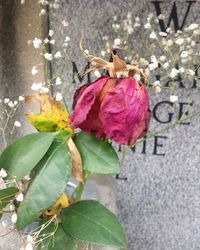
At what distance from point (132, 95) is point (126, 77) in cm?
3

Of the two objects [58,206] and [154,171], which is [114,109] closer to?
[58,206]

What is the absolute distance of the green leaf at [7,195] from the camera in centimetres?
51

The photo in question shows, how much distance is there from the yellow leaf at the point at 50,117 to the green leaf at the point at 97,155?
0.13 feet

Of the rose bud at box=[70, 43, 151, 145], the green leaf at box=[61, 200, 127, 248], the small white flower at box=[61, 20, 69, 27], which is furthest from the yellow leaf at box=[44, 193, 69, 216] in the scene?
the small white flower at box=[61, 20, 69, 27]

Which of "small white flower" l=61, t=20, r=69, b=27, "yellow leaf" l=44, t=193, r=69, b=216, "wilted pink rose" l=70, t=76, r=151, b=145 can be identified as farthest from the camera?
"small white flower" l=61, t=20, r=69, b=27

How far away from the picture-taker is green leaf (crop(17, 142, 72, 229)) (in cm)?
49

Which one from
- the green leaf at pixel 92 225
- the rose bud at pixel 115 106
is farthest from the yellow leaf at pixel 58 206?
the rose bud at pixel 115 106

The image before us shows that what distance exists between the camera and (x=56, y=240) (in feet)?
1.74

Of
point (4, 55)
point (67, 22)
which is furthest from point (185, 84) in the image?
point (4, 55)

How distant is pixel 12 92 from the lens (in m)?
0.90

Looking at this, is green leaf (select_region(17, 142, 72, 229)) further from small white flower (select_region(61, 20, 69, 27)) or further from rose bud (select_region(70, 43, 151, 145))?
small white flower (select_region(61, 20, 69, 27))

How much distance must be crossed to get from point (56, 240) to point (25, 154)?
11 cm

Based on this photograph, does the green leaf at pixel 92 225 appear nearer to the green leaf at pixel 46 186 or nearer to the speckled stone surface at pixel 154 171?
the green leaf at pixel 46 186

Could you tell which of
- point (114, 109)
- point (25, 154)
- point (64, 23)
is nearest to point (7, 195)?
point (25, 154)
